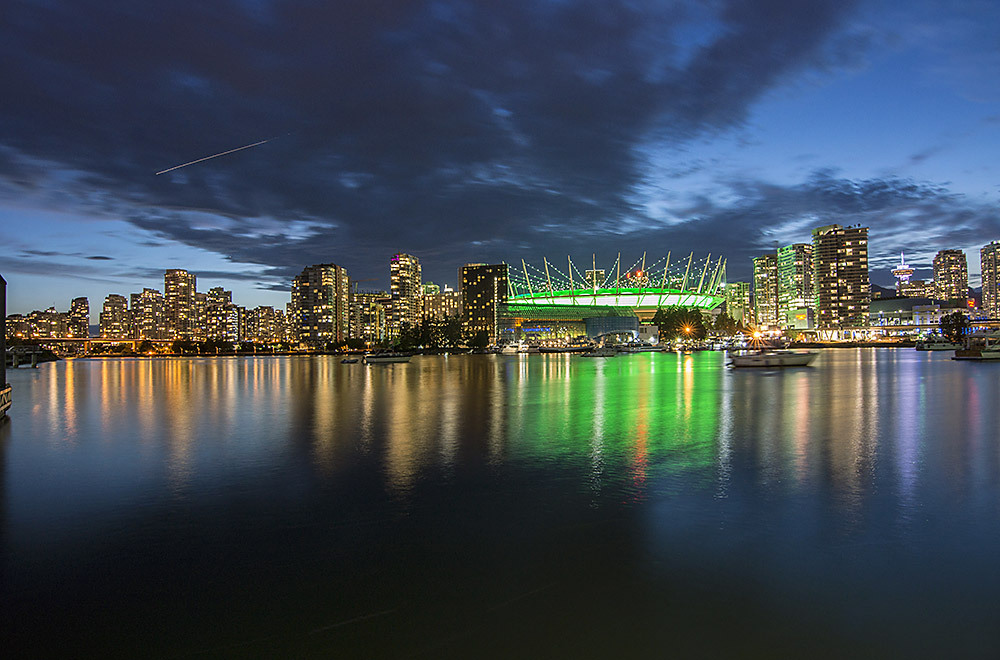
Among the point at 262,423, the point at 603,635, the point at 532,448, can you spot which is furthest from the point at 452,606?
the point at 262,423

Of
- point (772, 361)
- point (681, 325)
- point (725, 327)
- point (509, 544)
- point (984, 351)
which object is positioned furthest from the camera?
point (725, 327)

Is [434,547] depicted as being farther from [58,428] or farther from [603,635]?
[58,428]

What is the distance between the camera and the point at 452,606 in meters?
5.27

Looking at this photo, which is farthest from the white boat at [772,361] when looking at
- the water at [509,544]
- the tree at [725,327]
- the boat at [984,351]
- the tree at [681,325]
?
the tree at [725,327]

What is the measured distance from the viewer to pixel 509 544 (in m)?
6.82

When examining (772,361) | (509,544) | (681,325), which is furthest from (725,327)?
(509,544)

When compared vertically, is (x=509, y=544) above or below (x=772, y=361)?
above

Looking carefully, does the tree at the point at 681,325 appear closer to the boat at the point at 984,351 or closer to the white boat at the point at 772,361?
the boat at the point at 984,351

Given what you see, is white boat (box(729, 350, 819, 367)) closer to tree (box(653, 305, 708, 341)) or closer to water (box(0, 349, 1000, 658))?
water (box(0, 349, 1000, 658))

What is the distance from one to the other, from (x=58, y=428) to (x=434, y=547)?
15599 mm

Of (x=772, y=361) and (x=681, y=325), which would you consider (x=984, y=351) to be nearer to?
(x=772, y=361)

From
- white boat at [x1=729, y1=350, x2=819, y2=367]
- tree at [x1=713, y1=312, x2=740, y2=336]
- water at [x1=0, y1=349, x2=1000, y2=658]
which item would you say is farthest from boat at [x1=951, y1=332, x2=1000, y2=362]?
tree at [x1=713, y1=312, x2=740, y2=336]

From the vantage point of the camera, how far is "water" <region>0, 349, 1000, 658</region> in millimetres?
4824

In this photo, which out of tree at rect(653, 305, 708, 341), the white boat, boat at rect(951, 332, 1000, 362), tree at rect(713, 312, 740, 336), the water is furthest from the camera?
tree at rect(713, 312, 740, 336)
